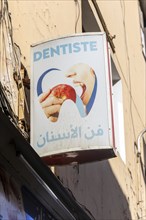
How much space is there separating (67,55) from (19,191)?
1559 mm

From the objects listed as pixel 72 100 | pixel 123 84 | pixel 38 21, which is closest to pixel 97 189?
pixel 38 21

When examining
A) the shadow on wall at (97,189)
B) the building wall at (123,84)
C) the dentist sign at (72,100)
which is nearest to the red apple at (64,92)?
the dentist sign at (72,100)

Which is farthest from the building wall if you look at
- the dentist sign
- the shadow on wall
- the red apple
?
the red apple

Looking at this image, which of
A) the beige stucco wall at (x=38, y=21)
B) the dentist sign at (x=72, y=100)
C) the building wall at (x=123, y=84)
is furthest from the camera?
the building wall at (x=123, y=84)

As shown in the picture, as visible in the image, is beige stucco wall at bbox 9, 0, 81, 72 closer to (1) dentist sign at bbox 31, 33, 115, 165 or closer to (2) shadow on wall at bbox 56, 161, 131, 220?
(1) dentist sign at bbox 31, 33, 115, 165

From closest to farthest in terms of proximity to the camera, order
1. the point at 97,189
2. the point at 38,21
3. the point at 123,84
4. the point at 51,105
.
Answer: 1. the point at 51,105
2. the point at 38,21
3. the point at 97,189
4. the point at 123,84

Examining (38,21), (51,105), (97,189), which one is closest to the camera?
(51,105)

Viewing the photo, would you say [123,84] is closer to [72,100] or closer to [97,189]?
[97,189]

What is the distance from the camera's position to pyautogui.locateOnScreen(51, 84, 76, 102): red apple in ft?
16.1

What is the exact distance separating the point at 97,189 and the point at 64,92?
275 centimetres

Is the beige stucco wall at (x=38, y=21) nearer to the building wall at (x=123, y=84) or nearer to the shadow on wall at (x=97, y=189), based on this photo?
the building wall at (x=123, y=84)

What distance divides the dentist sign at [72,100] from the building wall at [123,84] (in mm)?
500

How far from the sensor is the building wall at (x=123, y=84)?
593 centimetres

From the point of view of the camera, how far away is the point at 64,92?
4945 millimetres
